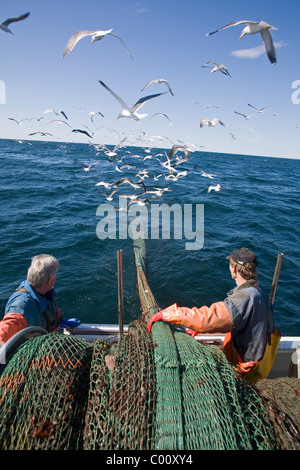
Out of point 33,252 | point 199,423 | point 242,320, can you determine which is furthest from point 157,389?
point 33,252

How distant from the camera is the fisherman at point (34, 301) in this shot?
245 centimetres

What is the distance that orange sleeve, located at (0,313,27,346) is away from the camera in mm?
2266

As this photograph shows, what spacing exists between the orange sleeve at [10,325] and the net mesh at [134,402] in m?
0.31

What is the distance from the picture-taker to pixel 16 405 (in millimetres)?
1776

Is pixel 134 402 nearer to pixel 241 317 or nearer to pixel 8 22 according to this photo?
pixel 241 317

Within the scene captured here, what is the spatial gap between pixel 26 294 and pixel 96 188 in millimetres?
19896

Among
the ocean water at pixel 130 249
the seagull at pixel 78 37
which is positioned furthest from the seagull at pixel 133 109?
the ocean water at pixel 130 249

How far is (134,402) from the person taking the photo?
183 cm


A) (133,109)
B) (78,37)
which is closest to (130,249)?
(133,109)

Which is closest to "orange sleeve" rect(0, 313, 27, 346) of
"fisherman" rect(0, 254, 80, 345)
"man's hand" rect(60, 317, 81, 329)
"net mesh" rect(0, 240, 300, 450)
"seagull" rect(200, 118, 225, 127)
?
"fisherman" rect(0, 254, 80, 345)

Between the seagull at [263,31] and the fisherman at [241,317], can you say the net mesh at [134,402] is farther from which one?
the seagull at [263,31]

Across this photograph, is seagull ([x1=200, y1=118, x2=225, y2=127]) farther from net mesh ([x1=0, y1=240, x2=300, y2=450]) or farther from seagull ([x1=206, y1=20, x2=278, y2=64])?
net mesh ([x1=0, y1=240, x2=300, y2=450])

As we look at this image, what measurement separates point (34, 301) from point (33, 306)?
6 cm
